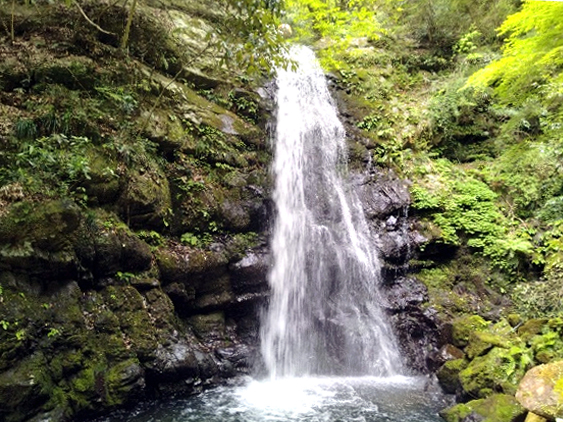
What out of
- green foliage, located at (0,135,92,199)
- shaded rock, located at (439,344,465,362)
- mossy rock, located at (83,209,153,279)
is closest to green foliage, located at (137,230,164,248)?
mossy rock, located at (83,209,153,279)

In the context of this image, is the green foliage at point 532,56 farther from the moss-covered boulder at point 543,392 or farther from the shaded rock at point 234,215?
the shaded rock at point 234,215

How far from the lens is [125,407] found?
17.3 ft

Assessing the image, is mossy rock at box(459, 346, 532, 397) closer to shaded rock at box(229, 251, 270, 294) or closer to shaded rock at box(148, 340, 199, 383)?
shaded rock at box(229, 251, 270, 294)

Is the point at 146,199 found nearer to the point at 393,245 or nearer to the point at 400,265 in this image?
the point at 393,245

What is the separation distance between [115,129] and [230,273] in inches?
130

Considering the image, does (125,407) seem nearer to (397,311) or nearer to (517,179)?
(397,311)

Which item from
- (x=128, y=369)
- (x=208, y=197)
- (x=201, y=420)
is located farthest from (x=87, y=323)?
(x=208, y=197)

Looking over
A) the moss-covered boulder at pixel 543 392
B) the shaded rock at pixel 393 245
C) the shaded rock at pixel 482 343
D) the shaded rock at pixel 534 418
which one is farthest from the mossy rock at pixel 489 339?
the shaded rock at pixel 393 245

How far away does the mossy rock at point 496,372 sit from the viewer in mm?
5355

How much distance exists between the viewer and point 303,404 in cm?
581

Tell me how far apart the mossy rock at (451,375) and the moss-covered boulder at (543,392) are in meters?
1.63

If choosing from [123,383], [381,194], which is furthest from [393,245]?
[123,383]

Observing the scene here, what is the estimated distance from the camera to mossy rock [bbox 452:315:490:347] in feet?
23.1

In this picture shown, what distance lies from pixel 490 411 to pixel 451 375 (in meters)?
1.48
